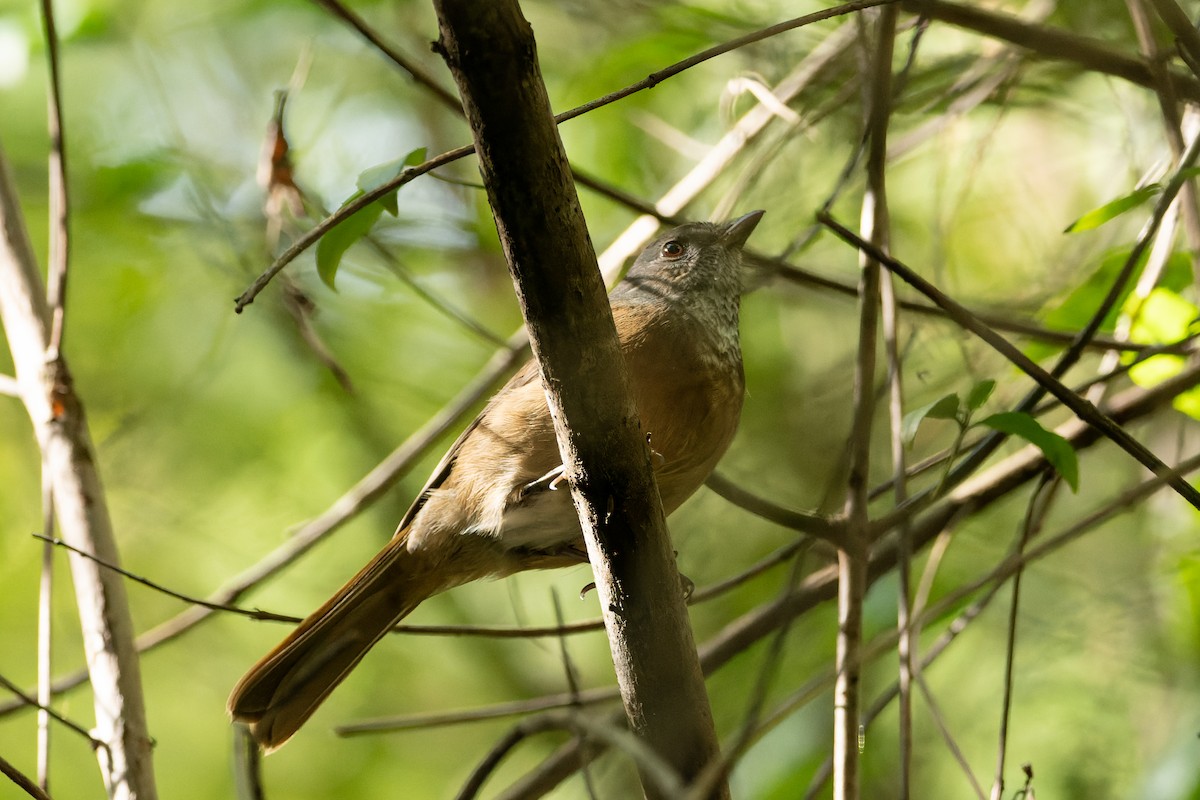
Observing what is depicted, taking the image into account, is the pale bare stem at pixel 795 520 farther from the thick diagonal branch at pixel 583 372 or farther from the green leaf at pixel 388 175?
the green leaf at pixel 388 175

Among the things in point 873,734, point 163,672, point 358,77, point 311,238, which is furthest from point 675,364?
point 163,672

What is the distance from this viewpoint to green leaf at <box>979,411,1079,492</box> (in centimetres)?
212

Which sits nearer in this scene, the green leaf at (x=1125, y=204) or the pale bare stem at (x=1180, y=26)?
the green leaf at (x=1125, y=204)

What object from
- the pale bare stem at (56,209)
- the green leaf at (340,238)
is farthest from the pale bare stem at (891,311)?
the pale bare stem at (56,209)

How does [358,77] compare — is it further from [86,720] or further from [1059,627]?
[1059,627]

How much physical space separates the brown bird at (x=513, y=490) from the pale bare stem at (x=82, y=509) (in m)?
0.65

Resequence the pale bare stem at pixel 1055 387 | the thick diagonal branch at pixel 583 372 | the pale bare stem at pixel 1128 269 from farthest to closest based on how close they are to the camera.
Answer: the pale bare stem at pixel 1128 269 → the pale bare stem at pixel 1055 387 → the thick diagonal branch at pixel 583 372

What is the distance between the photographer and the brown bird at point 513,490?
301 cm

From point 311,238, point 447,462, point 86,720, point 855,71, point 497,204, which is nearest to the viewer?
point 497,204

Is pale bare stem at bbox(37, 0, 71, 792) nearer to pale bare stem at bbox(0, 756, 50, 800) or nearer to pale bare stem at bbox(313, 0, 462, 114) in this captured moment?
pale bare stem at bbox(0, 756, 50, 800)

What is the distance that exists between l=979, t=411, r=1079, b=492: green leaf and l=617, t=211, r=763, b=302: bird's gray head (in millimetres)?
1496

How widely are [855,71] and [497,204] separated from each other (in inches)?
103

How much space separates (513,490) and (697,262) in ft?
3.71

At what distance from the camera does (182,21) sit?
582cm
